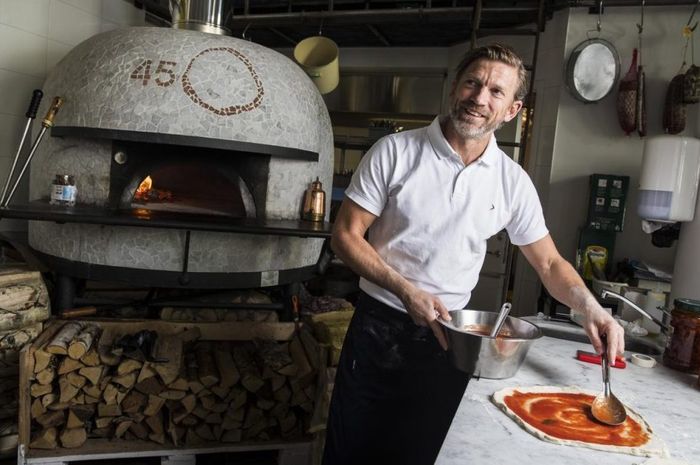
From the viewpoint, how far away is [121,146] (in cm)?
270

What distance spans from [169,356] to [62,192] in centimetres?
95

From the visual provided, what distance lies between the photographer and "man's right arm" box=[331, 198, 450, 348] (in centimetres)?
126

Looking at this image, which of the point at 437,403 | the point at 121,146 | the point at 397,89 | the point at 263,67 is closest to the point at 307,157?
the point at 263,67

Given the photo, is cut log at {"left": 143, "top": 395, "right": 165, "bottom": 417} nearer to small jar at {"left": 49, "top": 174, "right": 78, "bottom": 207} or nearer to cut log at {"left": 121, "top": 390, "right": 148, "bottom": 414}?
cut log at {"left": 121, "top": 390, "right": 148, "bottom": 414}

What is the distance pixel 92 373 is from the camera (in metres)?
2.38

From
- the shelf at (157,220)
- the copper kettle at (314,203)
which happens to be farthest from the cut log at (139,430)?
the copper kettle at (314,203)

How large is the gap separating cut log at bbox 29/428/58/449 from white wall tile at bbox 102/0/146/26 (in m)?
2.93

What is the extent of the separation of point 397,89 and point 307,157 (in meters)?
3.07

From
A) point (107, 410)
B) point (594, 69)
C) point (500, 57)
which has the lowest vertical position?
point (107, 410)

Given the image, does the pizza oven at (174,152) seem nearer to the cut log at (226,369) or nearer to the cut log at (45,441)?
the cut log at (226,369)

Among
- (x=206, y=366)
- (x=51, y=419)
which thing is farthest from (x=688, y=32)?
(x=51, y=419)

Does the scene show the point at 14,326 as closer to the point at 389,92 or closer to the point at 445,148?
the point at 445,148

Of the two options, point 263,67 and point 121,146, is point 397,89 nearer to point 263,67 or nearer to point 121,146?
point 263,67

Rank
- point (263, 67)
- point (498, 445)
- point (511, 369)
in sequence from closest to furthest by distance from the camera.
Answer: point (498, 445), point (511, 369), point (263, 67)
